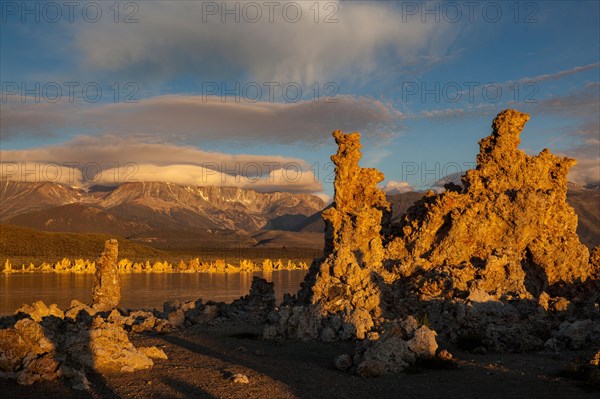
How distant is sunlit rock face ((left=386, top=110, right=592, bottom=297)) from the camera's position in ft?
82.6

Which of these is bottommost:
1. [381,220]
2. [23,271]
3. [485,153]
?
[23,271]

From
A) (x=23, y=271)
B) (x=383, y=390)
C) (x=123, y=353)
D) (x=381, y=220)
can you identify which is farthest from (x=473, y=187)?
(x=23, y=271)

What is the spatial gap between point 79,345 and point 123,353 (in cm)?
143

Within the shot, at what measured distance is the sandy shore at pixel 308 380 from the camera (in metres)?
13.8

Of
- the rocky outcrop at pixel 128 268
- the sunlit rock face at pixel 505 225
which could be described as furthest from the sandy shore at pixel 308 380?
the rocky outcrop at pixel 128 268

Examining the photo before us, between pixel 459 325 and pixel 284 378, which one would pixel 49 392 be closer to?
pixel 284 378

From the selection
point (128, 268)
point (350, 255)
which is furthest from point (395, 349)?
point (128, 268)

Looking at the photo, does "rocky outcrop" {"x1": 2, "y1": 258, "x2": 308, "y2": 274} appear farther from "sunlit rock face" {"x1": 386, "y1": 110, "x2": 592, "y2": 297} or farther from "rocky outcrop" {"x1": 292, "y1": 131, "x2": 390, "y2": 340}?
"sunlit rock face" {"x1": 386, "y1": 110, "x2": 592, "y2": 297}

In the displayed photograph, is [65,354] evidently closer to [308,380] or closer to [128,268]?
[308,380]

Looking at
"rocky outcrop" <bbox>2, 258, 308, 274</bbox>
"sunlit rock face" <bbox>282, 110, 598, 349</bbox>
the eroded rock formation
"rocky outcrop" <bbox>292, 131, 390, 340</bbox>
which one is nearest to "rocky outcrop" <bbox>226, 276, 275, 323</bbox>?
the eroded rock formation

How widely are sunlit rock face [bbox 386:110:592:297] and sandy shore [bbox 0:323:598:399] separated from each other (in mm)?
7276

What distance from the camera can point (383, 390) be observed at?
46.6 ft

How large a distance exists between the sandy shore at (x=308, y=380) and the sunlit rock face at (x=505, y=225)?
23.9 feet

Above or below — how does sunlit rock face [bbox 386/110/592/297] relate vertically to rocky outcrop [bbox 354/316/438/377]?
above
